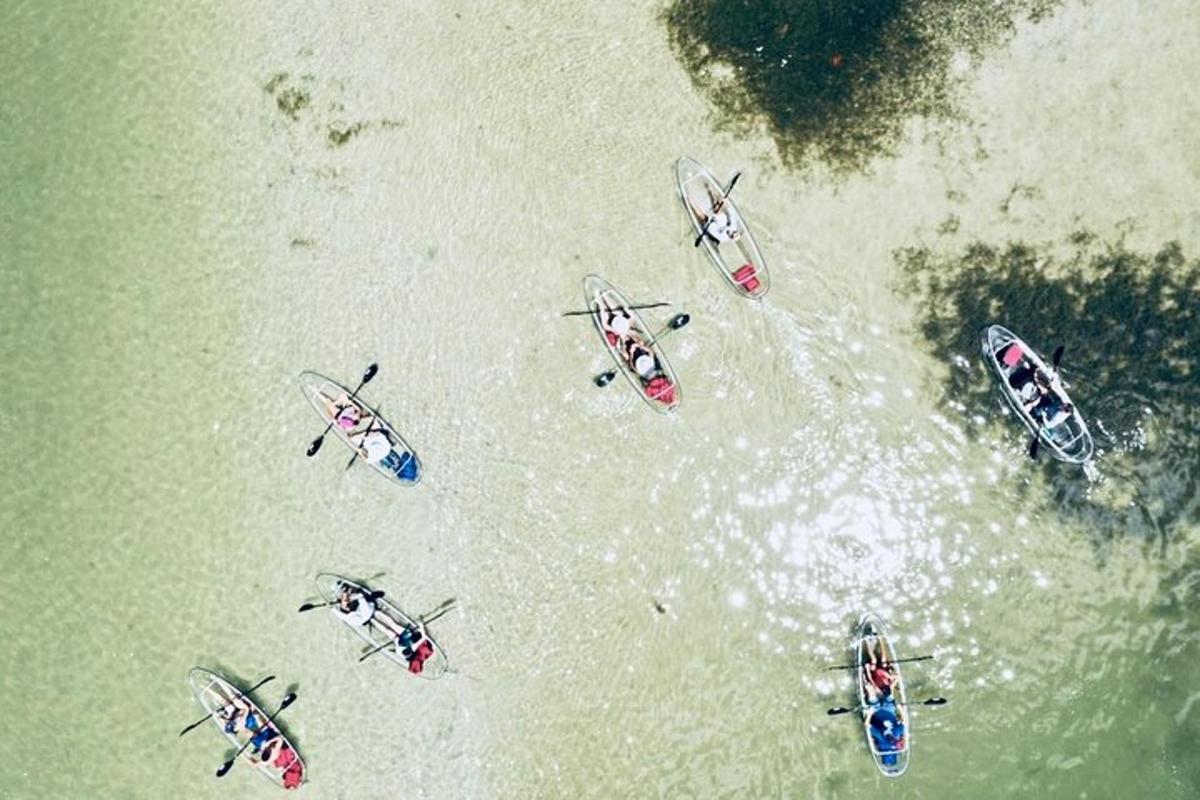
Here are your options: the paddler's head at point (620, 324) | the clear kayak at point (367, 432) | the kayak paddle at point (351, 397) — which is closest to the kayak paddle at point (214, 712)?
the kayak paddle at point (351, 397)

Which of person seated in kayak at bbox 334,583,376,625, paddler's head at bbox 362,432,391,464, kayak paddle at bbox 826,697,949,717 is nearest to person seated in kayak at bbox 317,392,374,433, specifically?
paddler's head at bbox 362,432,391,464

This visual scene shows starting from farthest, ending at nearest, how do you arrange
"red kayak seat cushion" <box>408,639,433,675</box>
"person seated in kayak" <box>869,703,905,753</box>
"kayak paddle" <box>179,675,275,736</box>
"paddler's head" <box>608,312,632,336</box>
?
1. "kayak paddle" <box>179,675,275,736</box>
2. "paddler's head" <box>608,312,632,336</box>
3. "red kayak seat cushion" <box>408,639,433,675</box>
4. "person seated in kayak" <box>869,703,905,753</box>

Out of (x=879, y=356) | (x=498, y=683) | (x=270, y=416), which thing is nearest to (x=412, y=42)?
(x=270, y=416)

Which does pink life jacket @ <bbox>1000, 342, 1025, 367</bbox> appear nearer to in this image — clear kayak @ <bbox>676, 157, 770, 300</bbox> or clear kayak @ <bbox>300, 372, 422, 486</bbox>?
clear kayak @ <bbox>676, 157, 770, 300</bbox>

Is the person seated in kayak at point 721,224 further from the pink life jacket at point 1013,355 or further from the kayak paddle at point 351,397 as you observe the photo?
the kayak paddle at point 351,397

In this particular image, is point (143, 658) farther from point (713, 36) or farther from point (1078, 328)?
point (1078, 328)
